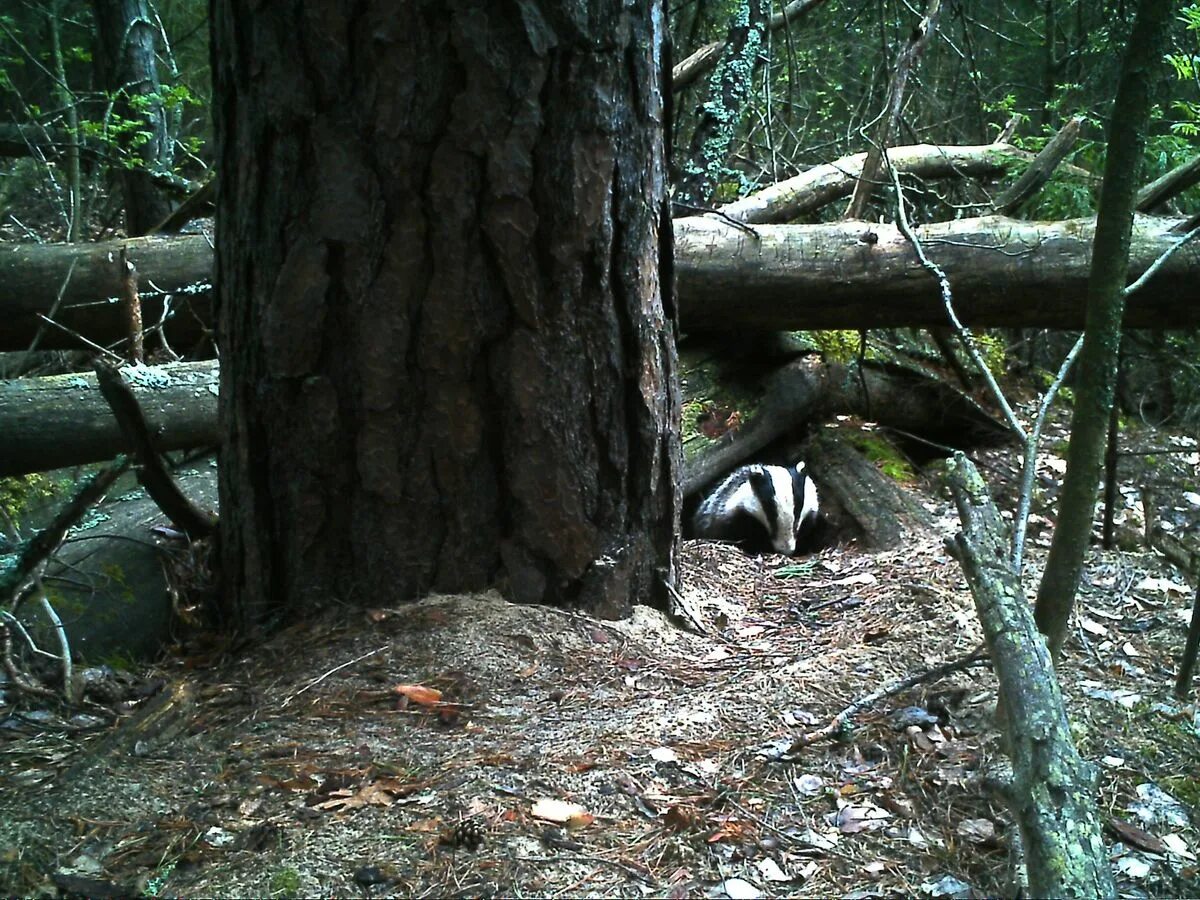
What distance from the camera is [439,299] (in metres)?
2.87

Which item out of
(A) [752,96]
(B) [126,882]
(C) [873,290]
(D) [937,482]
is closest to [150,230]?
(A) [752,96]

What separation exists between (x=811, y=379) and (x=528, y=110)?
355cm

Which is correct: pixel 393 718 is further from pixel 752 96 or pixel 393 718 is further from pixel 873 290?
pixel 752 96

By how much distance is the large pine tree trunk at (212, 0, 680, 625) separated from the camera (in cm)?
274

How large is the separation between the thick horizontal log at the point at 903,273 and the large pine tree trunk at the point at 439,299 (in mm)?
2308

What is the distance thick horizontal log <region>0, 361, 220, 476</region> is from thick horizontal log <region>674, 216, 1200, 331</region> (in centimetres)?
252

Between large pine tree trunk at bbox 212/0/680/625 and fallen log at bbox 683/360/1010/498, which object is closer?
large pine tree trunk at bbox 212/0/680/625

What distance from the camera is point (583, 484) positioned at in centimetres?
310

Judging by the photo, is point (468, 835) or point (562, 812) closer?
point (468, 835)

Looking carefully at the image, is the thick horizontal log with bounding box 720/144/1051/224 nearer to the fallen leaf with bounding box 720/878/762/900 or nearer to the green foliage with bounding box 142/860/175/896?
the fallen leaf with bounding box 720/878/762/900

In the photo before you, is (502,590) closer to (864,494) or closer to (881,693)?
(881,693)

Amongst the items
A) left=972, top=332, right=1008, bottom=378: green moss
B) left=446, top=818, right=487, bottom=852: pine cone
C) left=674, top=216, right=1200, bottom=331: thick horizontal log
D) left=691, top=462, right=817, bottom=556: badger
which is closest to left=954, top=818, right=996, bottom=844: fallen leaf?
left=446, top=818, right=487, bottom=852: pine cone

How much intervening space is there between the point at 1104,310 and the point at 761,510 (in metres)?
3.15

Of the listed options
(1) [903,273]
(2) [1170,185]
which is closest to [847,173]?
(1) [903,273]
